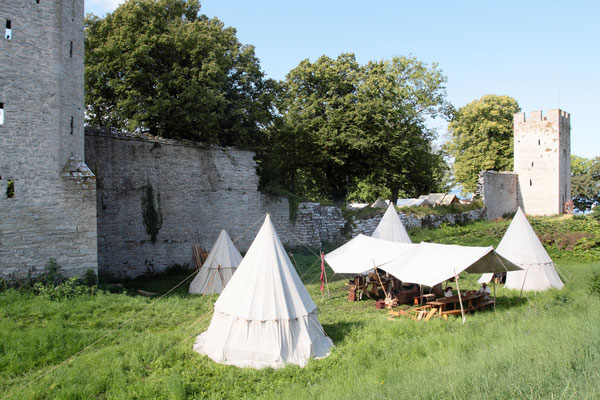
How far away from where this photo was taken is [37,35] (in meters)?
10.2

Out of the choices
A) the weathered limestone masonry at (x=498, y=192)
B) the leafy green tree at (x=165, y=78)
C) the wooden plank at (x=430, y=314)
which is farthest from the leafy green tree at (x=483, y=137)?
the wooden plank at (x=430, y=314)

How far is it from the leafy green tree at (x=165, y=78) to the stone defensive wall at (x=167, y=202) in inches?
38.8

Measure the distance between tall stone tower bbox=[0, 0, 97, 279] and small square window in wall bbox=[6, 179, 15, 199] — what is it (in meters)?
0.02

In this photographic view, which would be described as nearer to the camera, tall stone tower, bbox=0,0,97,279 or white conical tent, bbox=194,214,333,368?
white conical tent, bbox=194,214,333,368

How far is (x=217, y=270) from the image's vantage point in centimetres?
1235

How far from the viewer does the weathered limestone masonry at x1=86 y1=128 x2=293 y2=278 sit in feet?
45.8

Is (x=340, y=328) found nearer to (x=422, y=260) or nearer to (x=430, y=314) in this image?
(x=430, y=314)

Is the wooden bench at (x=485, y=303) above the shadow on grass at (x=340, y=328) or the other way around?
above

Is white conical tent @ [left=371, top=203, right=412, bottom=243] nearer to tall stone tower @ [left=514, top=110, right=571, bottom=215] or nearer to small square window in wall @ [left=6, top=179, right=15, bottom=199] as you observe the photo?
small square window in wall @ [left=6, top=179, right=15, bottom=199]

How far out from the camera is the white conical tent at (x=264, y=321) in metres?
7.16

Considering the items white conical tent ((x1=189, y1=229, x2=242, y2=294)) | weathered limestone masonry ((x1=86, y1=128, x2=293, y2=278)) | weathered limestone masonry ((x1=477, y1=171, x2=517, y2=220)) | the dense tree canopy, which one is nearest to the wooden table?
white conical tent ((x1=189, y1=229, x2=242, y2=294))

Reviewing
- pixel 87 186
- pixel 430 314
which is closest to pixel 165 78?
pixel 87 186

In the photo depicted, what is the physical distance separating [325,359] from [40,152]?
8171 mm

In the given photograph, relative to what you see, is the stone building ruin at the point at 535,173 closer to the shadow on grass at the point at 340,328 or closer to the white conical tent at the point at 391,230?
the white conical tent at the point at 391,230
